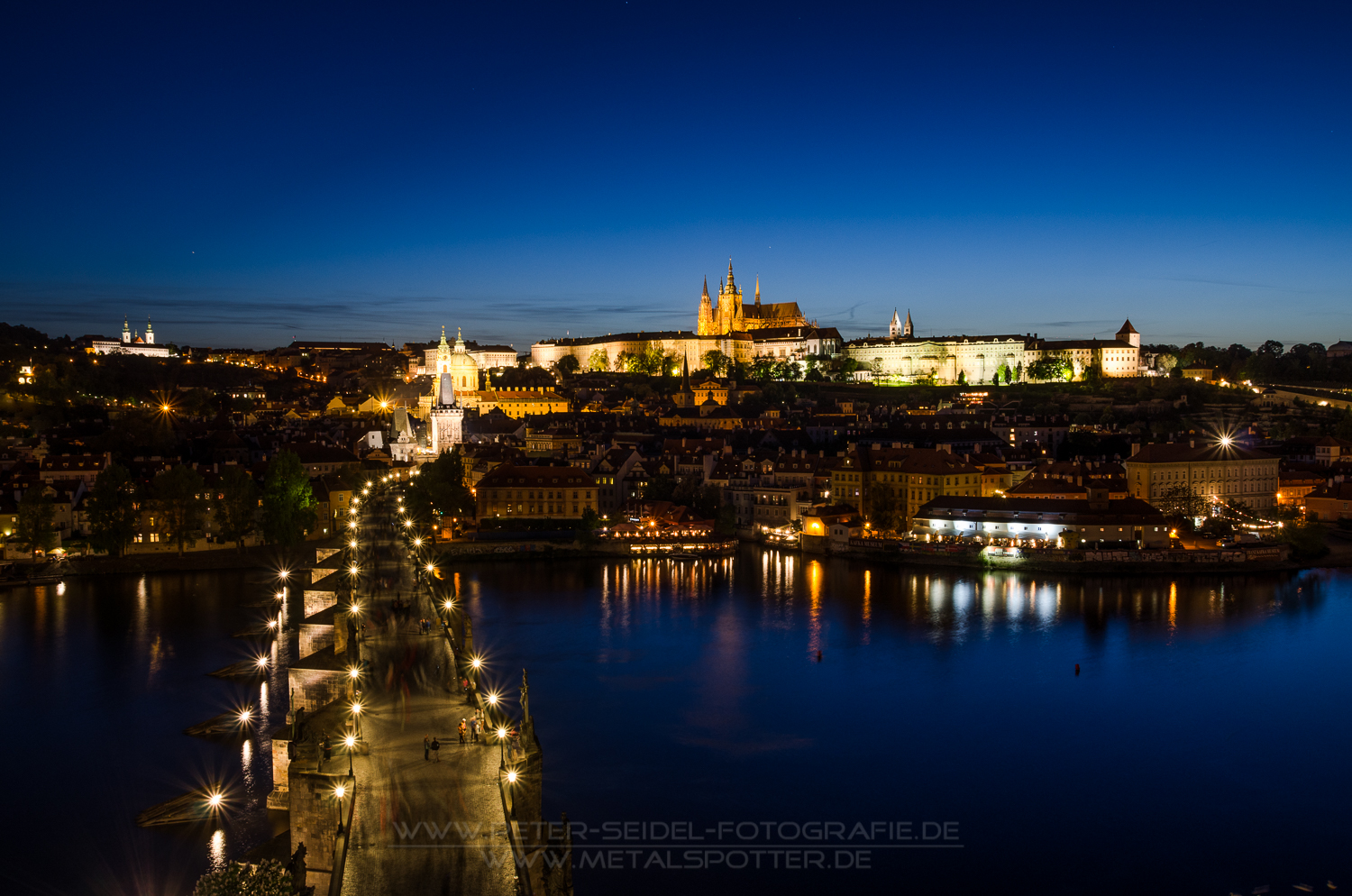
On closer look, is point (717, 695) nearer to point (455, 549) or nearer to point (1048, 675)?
point (1048, 675)

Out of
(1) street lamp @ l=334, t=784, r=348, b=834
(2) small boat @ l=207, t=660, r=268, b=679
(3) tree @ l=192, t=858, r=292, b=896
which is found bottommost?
(2) small boat @ l=207, t=660, r=268, b=679

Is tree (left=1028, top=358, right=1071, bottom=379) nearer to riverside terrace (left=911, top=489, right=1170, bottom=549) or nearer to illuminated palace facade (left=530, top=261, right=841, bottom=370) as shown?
illuminated palace facade (left=530, top=261, right=841, bottom=370)

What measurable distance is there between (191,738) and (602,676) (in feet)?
→ 10.8

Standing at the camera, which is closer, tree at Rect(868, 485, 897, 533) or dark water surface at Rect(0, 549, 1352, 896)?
dark water surface at Rect(0, 549, 1352, 896)

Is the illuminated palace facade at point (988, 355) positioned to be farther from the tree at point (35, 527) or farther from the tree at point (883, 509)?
the tree at point (35, 527)

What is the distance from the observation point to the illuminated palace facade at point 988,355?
1610 inches

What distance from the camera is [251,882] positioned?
3.61 m

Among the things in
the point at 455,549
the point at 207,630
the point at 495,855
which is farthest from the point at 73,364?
the point at 495,855

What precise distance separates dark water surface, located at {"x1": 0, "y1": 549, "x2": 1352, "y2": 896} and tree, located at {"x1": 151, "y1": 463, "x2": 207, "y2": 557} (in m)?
1.88

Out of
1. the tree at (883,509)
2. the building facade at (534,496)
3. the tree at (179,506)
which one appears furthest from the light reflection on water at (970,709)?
the tree at (179,506)

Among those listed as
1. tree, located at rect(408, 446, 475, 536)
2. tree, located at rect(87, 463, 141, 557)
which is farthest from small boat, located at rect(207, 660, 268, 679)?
tree, located at rect(408, 446, 475, 536)

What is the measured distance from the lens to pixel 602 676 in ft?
31.9

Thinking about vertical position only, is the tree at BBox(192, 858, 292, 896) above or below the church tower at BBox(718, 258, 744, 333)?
below

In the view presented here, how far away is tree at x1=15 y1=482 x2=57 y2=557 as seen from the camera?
14.5 meters
